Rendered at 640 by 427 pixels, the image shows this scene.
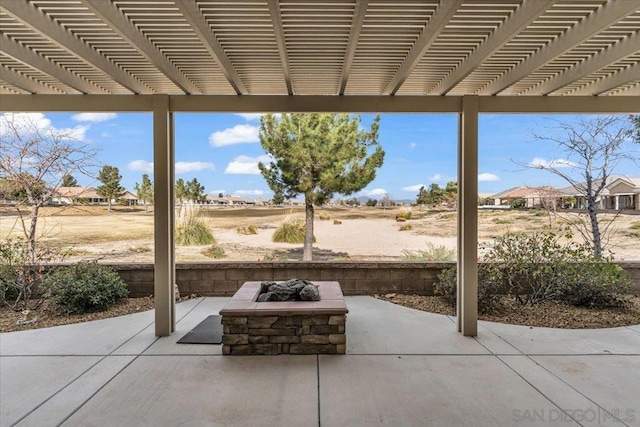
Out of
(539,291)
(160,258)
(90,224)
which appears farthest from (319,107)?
(90,224)

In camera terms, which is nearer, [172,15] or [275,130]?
[172,15]

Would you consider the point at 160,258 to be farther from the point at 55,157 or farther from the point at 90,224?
the point at 90,224

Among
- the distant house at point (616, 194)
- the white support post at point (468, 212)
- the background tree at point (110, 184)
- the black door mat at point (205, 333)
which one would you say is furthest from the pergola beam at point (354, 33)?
the background tree at point (110, 184)

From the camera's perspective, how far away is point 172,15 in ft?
8.21

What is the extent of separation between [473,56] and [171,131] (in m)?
3.39

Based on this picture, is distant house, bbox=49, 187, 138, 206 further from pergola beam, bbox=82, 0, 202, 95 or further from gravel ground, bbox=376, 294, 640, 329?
gravel ground, bbox=376, 294, 640, 329

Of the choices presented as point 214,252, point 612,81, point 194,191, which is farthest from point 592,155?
point 194,191

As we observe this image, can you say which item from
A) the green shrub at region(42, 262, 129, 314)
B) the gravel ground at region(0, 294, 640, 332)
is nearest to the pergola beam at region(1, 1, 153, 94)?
the green shrub at region(42, 262, 129, 314)

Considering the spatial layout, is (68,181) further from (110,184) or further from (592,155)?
(592,155)

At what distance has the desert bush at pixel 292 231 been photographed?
7512mm

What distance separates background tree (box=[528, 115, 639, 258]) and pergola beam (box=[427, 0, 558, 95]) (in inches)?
156

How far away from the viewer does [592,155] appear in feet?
19.9

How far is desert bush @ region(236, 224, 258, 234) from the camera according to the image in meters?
7.80

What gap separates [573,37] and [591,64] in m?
0.81
